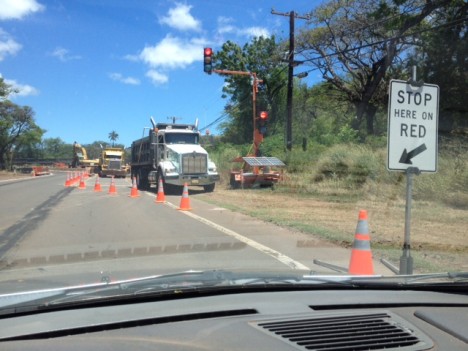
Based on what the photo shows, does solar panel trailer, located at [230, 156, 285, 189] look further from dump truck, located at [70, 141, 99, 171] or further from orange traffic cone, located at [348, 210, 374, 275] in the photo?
dump truck, located at [70, 141, 99, 171]

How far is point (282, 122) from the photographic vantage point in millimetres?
50281

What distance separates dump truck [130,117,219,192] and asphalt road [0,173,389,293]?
9312 mm

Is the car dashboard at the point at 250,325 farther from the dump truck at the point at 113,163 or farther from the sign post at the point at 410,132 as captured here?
the dump truck at the point at 113,163

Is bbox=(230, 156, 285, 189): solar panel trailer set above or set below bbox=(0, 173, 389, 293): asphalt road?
above

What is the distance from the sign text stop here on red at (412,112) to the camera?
7.39 m

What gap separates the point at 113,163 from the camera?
195 feet

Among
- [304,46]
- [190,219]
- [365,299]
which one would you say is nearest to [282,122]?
[304,46]

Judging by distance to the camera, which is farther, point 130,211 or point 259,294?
point 130,211

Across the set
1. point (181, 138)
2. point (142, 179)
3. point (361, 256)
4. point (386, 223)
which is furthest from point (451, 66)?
point (361, 256)

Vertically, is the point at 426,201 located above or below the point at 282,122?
below

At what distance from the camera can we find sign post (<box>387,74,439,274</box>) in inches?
290

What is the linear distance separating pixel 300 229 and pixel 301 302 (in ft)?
31.9

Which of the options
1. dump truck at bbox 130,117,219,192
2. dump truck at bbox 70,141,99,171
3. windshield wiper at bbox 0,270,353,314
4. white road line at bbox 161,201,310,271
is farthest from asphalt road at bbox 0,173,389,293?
dump truck at bbox 70,141,99,171

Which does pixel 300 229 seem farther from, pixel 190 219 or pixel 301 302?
pixel 301 302
